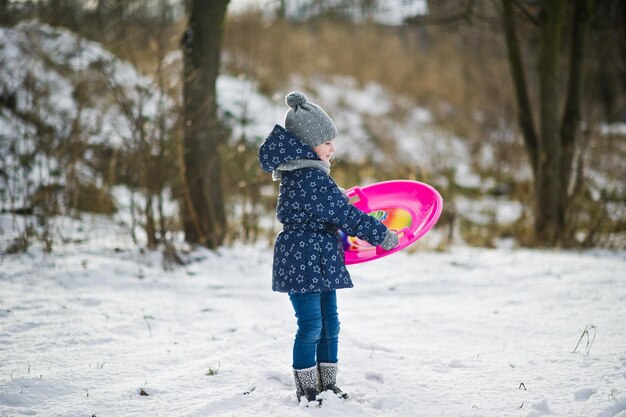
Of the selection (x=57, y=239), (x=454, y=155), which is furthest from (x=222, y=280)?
(x=454, y=155)

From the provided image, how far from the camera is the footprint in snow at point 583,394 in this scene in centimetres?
271

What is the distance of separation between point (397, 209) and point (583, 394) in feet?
4.89

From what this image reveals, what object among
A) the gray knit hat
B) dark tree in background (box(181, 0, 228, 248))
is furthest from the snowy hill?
the gray knit hat

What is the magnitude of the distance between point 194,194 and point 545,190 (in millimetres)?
4533

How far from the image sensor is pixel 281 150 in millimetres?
2670

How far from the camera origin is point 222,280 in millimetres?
5355

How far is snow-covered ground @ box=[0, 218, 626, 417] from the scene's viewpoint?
2752 millimetres

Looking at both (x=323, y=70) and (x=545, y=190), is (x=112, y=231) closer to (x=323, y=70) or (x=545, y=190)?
(x=545, y=190)

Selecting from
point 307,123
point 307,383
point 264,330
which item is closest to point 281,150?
point 307,123

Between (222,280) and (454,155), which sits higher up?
(454,155)

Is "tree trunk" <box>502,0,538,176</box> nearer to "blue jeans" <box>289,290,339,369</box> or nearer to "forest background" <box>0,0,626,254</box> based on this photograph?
"forest background" <box>0,0,626,254</box>

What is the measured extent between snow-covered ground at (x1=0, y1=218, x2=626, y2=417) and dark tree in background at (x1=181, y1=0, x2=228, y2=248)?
0.40 metres

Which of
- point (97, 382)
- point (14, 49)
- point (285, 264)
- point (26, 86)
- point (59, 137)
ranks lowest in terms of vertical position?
point (97, 382)

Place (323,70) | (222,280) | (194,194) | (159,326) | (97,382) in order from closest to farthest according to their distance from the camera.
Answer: (97,382) → (159,326) → (222,280) → (194,194) → (323,70)
